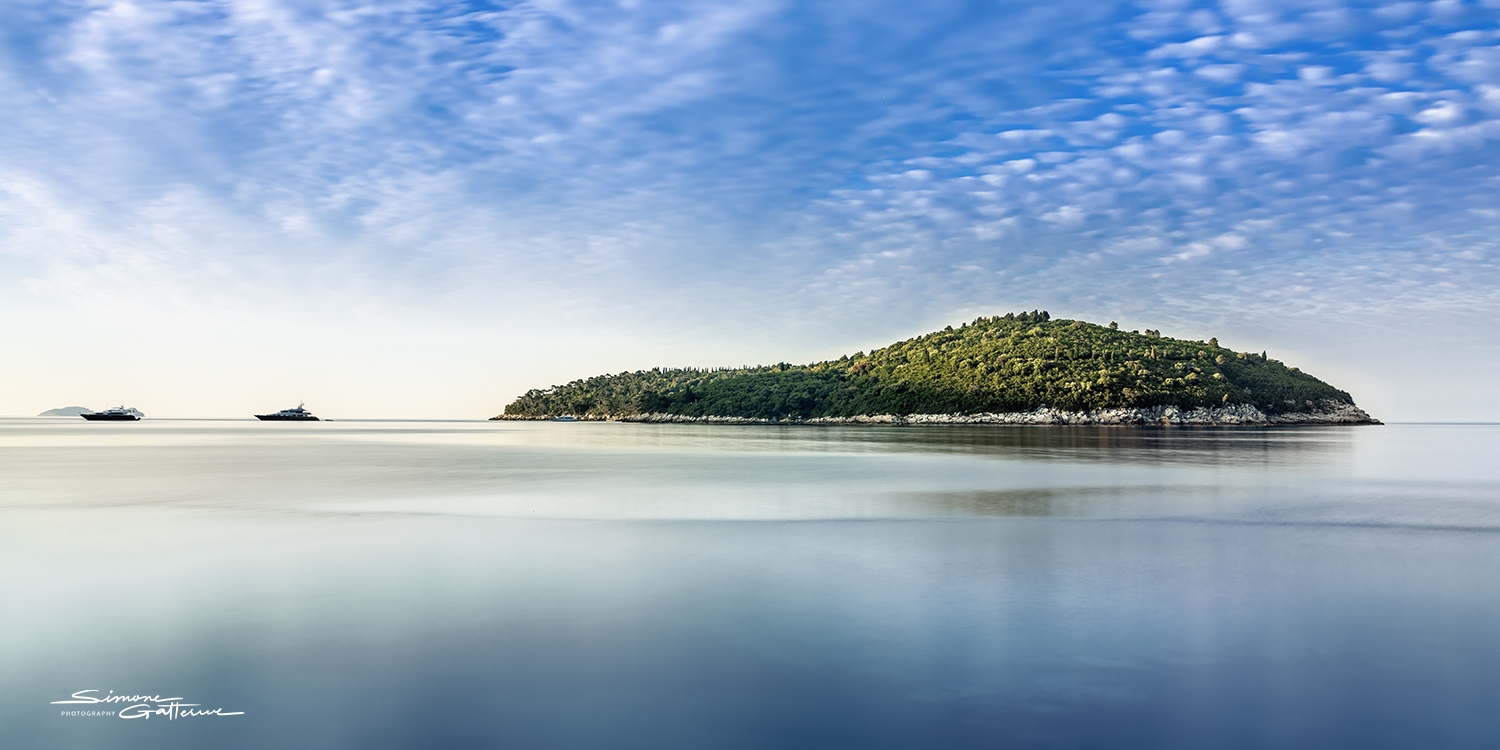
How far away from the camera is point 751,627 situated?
8594 millimetres

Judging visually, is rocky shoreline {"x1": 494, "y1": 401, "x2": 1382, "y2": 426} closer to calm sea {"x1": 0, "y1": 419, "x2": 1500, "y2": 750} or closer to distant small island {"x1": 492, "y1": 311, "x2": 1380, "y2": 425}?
distant small island {"x1": 492, "y1": 311, "x2": 1380, "y2": 425}

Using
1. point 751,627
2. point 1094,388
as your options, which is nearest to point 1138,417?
point 1094,388

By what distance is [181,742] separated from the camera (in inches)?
231

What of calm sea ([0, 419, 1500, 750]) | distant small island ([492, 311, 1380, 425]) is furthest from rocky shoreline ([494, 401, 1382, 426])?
calm sea ([0, 419, 1500, 750])

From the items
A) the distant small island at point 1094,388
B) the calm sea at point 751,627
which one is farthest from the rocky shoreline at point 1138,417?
the calm sea at point 751,627

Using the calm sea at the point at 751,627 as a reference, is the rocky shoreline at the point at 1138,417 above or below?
above

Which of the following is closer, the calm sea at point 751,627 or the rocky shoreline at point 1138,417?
the calm sea at point 751,627

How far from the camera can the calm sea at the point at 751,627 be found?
607 centimetres

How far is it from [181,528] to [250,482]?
11.9m

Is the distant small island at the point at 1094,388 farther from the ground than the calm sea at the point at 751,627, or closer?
farther from the ground

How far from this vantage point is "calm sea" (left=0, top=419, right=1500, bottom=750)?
6.07m

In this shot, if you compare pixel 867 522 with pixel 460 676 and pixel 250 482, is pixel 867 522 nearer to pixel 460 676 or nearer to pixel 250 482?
pixel 460 676

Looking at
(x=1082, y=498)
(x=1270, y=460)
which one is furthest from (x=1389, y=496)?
(x=1270, y=460)

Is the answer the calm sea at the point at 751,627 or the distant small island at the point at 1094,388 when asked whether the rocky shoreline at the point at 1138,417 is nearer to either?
the distant small island at the point at 1094,388
